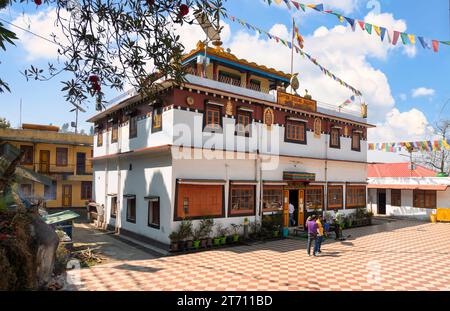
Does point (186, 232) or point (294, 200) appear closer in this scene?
point (186, 232)

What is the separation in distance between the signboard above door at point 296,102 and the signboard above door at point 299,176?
3993mm

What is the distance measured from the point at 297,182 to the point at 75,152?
73.4 feet

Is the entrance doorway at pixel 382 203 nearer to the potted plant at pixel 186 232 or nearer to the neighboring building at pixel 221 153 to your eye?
the neighboring building at pixel 221 153

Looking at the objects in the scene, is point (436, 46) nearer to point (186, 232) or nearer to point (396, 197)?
point (186, 232)

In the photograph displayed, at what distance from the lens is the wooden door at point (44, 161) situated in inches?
1115

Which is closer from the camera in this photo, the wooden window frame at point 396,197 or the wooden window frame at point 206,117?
the wooden window frame at point 206,117

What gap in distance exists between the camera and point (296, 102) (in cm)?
1861

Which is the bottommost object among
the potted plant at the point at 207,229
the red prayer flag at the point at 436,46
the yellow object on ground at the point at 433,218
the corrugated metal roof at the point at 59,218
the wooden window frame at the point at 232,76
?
the yellow object on ground at the point at 433,218

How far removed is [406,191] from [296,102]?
16.9 m

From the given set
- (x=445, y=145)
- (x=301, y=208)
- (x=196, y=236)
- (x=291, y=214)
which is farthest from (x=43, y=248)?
(x=445, y=145)

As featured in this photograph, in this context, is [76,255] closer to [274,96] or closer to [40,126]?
[274,96]

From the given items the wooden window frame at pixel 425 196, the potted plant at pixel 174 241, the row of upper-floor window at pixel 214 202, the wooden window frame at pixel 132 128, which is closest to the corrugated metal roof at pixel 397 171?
the wooden window frame at pixel 425 196

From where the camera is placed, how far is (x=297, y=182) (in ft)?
61.0

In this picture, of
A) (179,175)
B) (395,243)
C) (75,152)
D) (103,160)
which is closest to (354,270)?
(395,243)
